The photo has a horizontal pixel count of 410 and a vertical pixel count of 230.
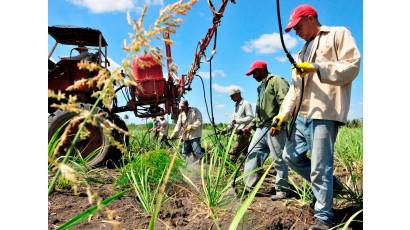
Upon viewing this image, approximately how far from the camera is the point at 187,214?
197 cm

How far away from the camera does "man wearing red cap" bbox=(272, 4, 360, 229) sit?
158 centimetres

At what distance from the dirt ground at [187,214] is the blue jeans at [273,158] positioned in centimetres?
21

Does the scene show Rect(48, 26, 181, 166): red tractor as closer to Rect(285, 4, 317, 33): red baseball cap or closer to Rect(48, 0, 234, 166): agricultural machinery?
Rect(48, 0, 234, 166): agricultural machinery

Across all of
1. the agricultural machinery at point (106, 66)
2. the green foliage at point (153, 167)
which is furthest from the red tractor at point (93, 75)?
the green foliage at point (153, 167)

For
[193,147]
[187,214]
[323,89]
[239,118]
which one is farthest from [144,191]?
[193,147]

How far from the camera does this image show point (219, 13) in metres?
3.19

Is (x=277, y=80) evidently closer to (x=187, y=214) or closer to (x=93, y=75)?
(x=187, y=214)

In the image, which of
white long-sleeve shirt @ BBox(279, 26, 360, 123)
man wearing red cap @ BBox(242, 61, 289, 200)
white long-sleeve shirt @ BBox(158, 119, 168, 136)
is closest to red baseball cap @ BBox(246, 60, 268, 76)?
man wearing red cap @ BBox(242, 61, 289, 200)

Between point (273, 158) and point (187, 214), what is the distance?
0.80 meters

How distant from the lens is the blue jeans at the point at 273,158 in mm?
2436

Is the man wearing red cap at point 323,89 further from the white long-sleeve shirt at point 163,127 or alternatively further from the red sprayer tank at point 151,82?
the white long-sleeve shirt at point 163,127

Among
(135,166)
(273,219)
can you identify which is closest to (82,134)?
(273,219)

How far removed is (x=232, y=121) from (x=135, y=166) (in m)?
1.49
